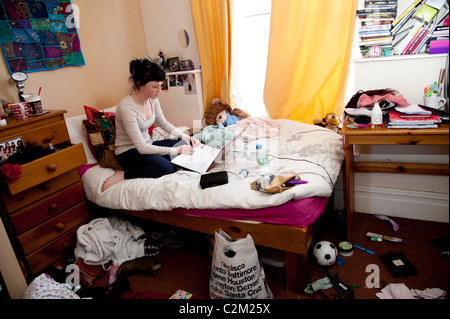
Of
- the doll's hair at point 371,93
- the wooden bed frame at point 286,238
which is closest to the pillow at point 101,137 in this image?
the wooden bed frame at point 286,238

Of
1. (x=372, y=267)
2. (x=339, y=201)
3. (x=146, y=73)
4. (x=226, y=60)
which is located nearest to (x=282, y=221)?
(x=372, y=267)

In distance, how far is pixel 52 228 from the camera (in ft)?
6.07

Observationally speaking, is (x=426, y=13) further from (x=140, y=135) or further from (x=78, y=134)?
(x=78, y=134)

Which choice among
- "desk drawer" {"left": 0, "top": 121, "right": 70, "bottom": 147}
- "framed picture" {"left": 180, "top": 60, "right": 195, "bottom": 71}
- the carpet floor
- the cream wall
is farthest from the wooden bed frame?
"framed picture" {"left": 180, "top": 60, "right": 195, "bottom": 71}

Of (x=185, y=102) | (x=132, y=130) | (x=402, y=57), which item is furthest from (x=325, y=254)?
(x=185, y=102)

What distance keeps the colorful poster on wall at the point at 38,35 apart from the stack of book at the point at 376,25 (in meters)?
2.08

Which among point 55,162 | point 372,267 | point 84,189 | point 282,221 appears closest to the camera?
point 282,221

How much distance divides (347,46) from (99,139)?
184 centimetres

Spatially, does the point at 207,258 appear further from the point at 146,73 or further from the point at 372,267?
the point at 146,73

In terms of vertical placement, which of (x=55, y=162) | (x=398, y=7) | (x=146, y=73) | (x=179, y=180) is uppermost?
(x=398, y=7)

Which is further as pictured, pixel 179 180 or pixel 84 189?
pixel 84 189

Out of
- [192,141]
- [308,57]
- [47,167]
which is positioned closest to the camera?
[47,167]

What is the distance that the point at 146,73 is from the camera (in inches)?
74.2

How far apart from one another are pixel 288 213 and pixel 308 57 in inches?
53.5
